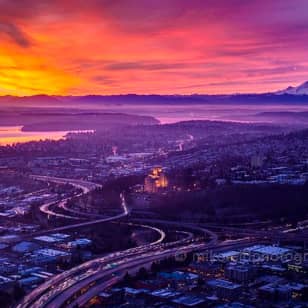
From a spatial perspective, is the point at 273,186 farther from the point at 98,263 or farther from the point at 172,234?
the point at 98,263

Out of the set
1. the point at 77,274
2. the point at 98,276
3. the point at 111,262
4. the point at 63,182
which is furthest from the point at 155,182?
the point at 98,276

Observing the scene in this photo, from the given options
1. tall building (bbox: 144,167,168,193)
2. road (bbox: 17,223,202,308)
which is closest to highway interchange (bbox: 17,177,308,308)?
road (bbox: 17,223,202,308)

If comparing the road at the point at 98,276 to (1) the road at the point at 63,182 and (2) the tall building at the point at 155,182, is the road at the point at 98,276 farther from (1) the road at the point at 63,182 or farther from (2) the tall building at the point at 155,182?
(2) the tall building at the point at 155,182

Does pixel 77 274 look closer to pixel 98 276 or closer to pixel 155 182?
pixel 98 276

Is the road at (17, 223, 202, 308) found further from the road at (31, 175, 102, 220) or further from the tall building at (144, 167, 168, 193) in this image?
the tall building at (144, 167, 168, 193)

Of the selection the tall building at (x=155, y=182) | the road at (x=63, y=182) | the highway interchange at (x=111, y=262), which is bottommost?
the highway interchange at (x=111, y=262)

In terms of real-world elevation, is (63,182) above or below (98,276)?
above

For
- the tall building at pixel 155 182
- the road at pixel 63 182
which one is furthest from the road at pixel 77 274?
the tall building at pixel 155 182

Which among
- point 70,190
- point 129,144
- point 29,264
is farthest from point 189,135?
point 29,264
